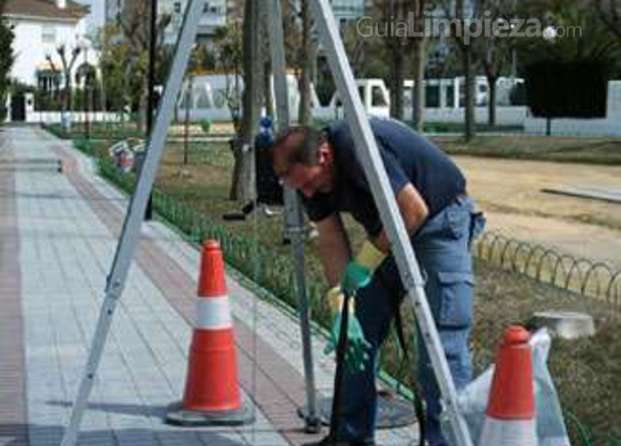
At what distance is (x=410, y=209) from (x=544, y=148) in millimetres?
38512

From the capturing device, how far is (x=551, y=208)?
2242 cm

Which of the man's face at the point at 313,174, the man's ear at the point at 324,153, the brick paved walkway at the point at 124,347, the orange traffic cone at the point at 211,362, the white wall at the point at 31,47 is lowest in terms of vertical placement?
the brick paved walkway at the point at 124,347

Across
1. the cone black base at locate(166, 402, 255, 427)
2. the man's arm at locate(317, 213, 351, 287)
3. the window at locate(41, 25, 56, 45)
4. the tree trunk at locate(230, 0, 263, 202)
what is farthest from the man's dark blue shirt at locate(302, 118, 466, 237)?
the window at locate(41, 25, 56, 45)

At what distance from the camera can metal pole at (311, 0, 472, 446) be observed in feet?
15.0

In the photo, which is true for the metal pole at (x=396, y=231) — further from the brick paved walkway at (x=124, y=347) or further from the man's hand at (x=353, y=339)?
the brick paved walkway at (x=124, y=347)

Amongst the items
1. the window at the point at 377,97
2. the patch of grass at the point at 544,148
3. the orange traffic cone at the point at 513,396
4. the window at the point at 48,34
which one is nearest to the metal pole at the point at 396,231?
the orange traffic cone at the point at 513,396

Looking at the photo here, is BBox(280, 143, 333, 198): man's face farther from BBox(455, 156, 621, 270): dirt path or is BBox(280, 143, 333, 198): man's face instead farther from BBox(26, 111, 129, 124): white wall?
BBox(26, 111, 129, 124): white wall

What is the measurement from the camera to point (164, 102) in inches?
199

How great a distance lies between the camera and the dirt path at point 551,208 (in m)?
17.2

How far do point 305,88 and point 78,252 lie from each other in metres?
16.5

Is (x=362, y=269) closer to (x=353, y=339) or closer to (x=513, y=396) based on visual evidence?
(x=353, y=339)

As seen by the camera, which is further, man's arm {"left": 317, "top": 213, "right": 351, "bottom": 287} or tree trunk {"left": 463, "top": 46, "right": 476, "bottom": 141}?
tree trunk {"left": 463, "top": 46, "right": 476, "bottom": 141}

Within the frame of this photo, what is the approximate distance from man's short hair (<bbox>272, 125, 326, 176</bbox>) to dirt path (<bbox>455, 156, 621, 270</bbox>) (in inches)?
388

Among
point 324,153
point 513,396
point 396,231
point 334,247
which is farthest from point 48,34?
point 513,396
